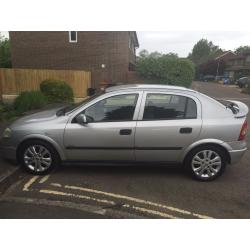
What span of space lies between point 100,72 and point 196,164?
1712 centimetres

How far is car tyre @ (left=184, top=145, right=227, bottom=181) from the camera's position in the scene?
4.93 metres

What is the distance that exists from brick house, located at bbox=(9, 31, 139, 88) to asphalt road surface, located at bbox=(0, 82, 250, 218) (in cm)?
1642

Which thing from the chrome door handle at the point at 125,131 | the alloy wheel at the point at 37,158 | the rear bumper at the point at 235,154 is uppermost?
the chrome door handle at the point at 125,131

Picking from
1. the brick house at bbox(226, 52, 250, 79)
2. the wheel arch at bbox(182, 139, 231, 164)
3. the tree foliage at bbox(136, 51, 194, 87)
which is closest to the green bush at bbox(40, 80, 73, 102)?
the tree foliage at bbox(136, 51, 194, 87)

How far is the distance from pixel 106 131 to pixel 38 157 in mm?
1308

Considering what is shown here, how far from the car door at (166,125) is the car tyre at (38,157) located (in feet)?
4.90

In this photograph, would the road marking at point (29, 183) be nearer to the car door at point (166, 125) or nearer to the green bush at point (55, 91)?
the car door at point (166, 125)

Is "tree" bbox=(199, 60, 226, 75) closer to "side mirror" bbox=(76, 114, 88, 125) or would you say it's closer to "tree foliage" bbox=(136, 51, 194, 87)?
"tree foliage" bbox=(136, 51, 194, 87)

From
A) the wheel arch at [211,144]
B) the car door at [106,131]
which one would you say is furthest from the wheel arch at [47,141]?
the wheel arch at [211,144]

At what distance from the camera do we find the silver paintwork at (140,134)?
4.86 metres

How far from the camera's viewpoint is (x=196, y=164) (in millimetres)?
5016

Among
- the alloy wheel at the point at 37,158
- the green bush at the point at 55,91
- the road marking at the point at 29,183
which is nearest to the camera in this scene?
the road marking at the point at 29,183

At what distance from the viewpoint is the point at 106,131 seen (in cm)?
486
